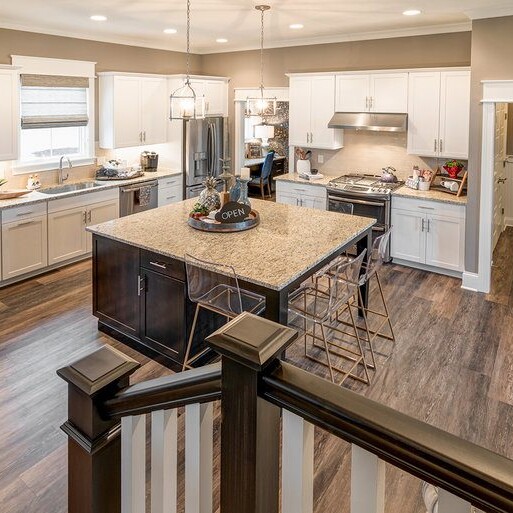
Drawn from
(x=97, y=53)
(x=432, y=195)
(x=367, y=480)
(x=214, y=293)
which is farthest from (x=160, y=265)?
(x=97, y=53)

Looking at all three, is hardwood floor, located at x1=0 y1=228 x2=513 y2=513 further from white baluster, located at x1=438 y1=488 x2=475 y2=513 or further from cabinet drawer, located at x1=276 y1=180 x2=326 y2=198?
white baluster, located at x1=438 y1=488 x2=475 y2=513

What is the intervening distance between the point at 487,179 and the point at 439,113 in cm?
119

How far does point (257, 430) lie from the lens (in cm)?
96

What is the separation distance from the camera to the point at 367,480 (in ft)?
2.80

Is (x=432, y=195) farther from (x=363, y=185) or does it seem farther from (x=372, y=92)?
(x=372, y=92)

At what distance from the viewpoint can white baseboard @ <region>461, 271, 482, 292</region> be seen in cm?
532

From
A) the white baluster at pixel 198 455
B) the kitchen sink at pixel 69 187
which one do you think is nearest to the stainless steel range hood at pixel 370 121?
the kitchen sink at pixel 69 187

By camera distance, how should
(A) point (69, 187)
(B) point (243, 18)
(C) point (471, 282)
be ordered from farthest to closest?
(A) point (69, 187) → (C) point (471, 282) → (B) point (243, 18)

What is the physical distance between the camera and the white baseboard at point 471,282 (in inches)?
209

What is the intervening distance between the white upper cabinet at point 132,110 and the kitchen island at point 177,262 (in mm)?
2873

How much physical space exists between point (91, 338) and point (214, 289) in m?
1.32

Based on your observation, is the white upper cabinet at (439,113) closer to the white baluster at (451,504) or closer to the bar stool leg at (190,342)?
the bar stool leg at (190,342)

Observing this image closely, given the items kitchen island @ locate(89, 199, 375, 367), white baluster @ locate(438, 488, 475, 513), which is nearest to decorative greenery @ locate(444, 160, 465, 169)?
kitchen island @ locate(89, 199, 375, 367)

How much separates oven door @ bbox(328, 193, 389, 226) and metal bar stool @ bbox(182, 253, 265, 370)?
117 inches
